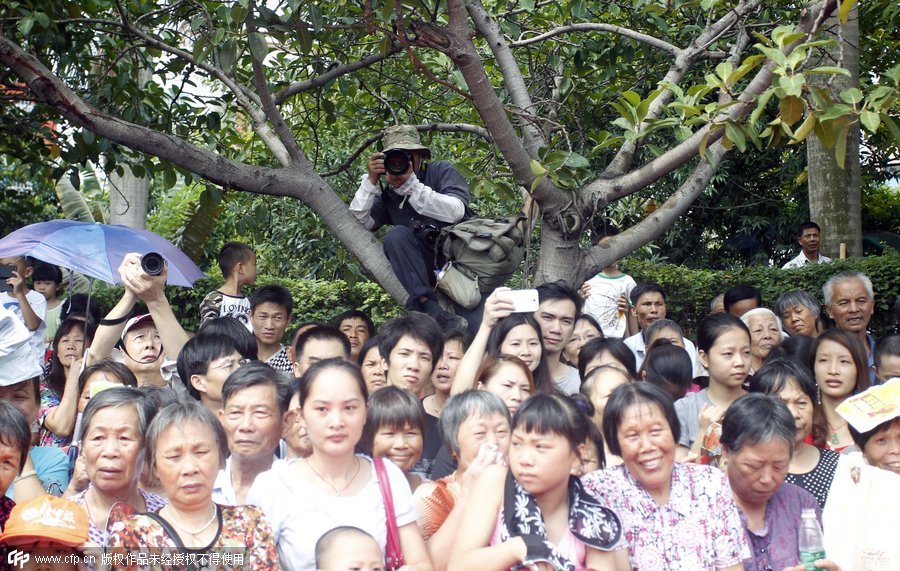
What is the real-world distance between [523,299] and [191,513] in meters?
1.85

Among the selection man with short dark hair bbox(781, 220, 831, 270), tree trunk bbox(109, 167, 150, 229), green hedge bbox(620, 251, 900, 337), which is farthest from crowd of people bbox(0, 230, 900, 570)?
tree trunk bbox(109, 167, 150, 229)

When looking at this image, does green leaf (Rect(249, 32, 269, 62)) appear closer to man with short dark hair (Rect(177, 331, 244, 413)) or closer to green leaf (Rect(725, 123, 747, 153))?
man with short dark hair (Rect(177, 331, 244, 413))

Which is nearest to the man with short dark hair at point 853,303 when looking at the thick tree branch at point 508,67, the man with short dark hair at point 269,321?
the thick tree branch at point 508,67

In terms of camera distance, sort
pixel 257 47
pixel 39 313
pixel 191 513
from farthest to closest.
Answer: pixel 39 313
pixel 257 47
pixel 191 513

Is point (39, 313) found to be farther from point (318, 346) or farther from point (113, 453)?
point (113, 453)

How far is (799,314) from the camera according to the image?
6.80 metres

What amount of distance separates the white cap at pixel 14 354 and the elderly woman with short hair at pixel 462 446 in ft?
7.39

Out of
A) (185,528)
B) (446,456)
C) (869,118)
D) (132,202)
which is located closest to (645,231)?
(869,118)

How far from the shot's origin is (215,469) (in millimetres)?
3305

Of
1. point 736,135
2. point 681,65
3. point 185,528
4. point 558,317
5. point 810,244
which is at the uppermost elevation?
point 810,244

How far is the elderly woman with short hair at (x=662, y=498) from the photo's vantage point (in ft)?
11.1

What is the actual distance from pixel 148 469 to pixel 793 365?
2837mm

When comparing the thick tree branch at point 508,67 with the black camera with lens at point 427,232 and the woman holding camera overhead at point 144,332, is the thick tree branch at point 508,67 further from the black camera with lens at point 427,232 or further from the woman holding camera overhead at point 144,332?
the woman holding camera overhead at point 144,332

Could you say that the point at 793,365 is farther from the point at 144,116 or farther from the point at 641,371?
the point at 144,116
